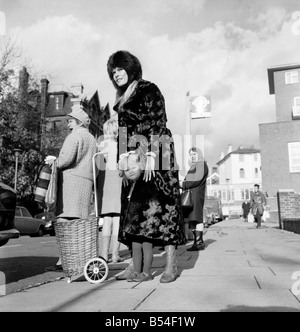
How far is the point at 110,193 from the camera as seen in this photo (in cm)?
524

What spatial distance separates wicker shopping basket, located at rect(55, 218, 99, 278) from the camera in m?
3.59

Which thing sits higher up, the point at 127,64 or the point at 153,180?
the point at 127,64

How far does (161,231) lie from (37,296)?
1.11 m

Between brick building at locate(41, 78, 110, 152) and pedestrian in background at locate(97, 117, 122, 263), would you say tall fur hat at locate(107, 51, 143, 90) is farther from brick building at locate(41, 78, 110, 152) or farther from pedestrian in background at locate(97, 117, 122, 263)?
brick building at locate(41, 78, 110, 152)

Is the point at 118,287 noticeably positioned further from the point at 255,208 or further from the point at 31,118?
the point at 31,118

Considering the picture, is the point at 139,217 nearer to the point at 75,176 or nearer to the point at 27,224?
the point at 75,176

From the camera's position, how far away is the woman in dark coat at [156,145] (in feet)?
11.1

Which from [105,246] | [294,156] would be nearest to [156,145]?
[105,246]

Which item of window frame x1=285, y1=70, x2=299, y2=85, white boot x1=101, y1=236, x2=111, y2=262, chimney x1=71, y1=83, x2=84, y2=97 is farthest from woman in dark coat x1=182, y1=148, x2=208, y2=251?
chimney x1=71, y1=83, x2=84, y2=97

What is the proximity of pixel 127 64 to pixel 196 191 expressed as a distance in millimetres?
3757

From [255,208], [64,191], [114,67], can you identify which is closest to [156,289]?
[64,191]

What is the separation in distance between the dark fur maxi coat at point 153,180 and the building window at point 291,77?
35.7 metres

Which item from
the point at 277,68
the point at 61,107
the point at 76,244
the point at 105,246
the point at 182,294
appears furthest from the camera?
the point at 61,107

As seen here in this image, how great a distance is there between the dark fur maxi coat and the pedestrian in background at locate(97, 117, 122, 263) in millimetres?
1648
